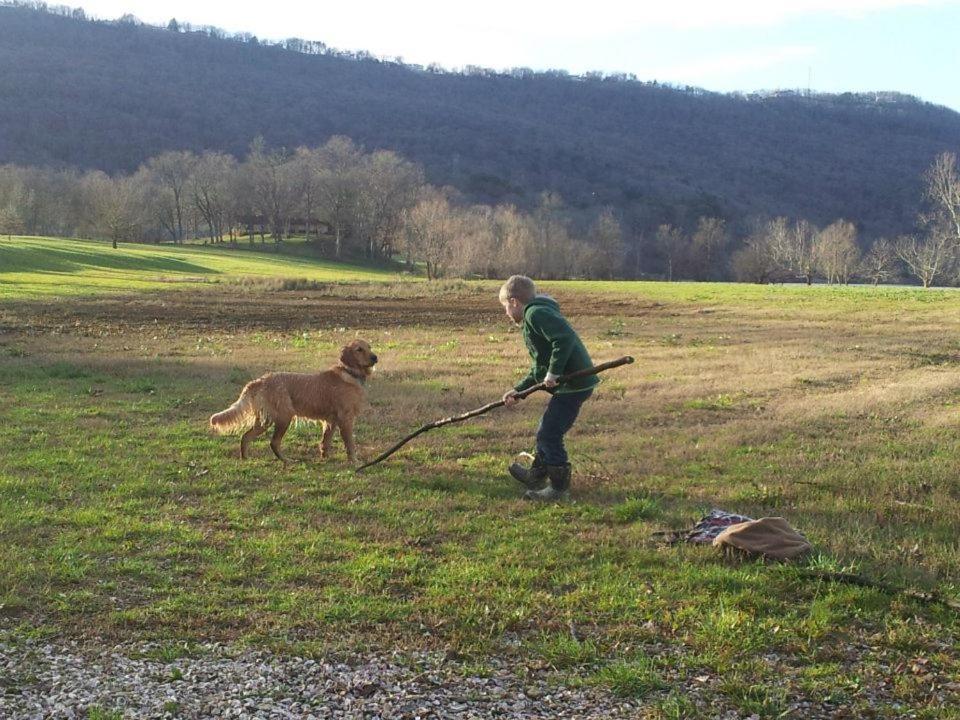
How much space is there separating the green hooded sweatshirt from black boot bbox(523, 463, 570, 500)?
2.72 feet

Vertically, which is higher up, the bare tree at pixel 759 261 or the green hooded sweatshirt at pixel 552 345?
the bare tree at pixel 759 261

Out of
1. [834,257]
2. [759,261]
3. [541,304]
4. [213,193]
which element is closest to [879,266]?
[834,257]

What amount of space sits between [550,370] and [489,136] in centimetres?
17734

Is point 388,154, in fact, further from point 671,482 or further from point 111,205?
point 671,482

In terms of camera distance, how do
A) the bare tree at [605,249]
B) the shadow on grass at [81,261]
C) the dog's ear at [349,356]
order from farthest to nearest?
1. the bare tree at [605,249]
2. the shadow on grass at [81,261]
3. the dog's ear at [349,356]

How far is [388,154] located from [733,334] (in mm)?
99411

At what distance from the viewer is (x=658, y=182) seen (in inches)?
6083

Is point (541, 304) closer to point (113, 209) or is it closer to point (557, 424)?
point (557, 424)

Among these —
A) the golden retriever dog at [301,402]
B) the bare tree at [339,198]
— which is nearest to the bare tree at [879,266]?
the bare tree at [339,198]

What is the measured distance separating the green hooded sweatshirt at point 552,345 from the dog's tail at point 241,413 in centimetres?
357

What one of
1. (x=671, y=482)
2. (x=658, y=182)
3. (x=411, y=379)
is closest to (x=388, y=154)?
(x=658, y=182)

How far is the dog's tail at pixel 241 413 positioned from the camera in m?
9.44

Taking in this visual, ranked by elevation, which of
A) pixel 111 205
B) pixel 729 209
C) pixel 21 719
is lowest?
pixel 21 719

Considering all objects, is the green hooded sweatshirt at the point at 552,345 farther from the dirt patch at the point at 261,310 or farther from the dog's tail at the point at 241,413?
the dirt patch at the point at 261,310
